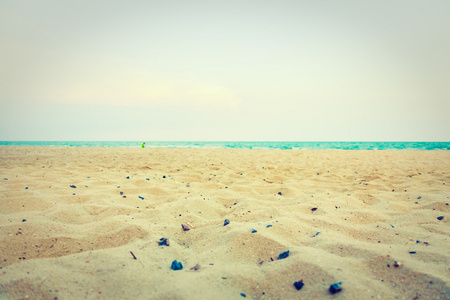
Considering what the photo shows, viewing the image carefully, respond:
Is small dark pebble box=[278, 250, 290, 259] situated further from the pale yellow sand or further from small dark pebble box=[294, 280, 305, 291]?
small dark pebble box=[294, 280, 305, 291]

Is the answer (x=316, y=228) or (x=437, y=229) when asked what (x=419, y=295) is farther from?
(x=437, y=229)

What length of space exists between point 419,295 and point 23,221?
113 inches

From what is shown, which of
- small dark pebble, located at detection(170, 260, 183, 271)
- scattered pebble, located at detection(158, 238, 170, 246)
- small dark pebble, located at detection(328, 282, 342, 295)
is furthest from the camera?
scattered pebble, located at detection(158, 238, 170, 246)

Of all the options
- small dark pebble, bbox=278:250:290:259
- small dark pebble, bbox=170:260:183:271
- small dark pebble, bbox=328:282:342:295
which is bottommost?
small dark pebble, bbox=170:260:183:271

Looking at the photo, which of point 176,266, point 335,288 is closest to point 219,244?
point 176,266

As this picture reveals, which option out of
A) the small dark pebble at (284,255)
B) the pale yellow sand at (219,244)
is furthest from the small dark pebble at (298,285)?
the small dark pebble at (284,255)

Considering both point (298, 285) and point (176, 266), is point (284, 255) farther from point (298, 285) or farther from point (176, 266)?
point (176, 266)

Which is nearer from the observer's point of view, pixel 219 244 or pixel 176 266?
pixel 176 266

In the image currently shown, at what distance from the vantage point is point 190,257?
1.66 metres

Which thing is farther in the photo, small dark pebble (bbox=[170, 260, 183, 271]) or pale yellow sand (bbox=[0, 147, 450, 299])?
small dark pebble (bbox=[170, 260, 183, 271])

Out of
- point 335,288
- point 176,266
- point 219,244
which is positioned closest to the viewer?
point 335,288

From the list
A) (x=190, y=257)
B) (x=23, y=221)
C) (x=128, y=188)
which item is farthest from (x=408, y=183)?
(x=23, y=221)

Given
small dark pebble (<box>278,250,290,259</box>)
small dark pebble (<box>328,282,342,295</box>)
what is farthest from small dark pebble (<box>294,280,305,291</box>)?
small dark pebble (<box>278,250,290,259</box>)

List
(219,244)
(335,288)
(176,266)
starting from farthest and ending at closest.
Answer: (219,244) < (176,266) < (335,288)
